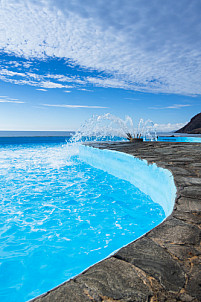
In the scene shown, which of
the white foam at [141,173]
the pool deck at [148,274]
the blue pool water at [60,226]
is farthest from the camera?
the white foam at [141,173]

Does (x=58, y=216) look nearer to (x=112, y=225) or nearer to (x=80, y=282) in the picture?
(x=112, y=225)

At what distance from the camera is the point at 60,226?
11.5ft

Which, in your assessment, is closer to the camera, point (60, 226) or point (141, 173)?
point (60, 226)

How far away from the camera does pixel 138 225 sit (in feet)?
11.4

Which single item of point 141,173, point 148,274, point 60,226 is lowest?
point 60,226

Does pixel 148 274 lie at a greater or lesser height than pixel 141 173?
greater

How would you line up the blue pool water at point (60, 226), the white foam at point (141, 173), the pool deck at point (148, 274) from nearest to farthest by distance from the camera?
the pool deck at point (148, 274) → the blue pool water at point (60, 226) → the white foam at point (141, 173)

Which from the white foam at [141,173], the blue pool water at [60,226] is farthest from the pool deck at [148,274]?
the blue pool water at [60,226]

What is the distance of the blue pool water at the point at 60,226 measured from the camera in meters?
2.42

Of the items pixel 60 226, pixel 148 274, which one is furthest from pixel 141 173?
pixel 148 274

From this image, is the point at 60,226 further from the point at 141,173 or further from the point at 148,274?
the point at 141,173

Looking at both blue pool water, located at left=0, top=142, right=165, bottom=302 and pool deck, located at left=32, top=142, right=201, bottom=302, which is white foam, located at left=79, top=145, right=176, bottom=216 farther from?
pool deck, located at left=32, top=142, right=201, bottom=302

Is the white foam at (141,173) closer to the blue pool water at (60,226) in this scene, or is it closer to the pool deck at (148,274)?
the blue pool water at (60,226)

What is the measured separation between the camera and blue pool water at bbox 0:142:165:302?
7.95 ft
